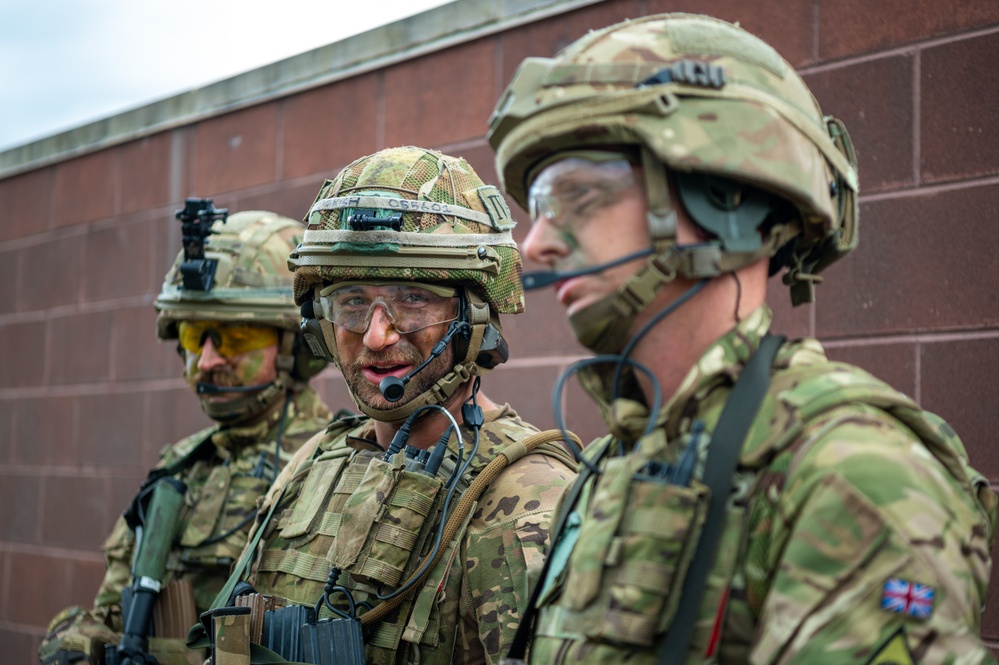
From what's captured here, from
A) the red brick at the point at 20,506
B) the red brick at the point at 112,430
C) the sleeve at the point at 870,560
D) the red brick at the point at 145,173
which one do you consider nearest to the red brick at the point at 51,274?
the red brick at the point at 145,173

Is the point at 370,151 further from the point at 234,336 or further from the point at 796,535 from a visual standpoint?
the point at 796,535

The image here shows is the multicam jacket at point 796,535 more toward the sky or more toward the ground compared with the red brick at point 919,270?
more toward the ground

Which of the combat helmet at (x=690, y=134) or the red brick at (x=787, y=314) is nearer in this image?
the combat helmet at (x=690, y=134)

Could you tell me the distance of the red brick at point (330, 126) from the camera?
6.34 metres

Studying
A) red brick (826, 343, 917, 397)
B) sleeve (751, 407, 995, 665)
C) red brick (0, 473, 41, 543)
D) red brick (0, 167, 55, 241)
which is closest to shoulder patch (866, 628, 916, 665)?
sleeve (751, 407, 995, 665)

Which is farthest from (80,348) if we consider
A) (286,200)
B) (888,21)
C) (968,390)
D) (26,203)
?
(968,390)

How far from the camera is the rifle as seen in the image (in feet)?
14.1

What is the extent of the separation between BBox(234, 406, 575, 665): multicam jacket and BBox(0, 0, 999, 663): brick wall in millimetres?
1493

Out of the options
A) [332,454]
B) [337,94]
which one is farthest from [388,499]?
[337,94]

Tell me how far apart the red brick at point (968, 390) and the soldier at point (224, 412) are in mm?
2418

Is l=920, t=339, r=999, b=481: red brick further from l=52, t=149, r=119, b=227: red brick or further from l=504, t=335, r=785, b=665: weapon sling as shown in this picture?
l=52, t=149, r=119, b=227: red brick

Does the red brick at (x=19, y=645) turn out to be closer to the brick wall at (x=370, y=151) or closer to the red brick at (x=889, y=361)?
the brick wall at (x=370, y=151)

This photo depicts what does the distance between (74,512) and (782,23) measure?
5882mm

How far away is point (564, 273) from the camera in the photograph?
79.3 inches
